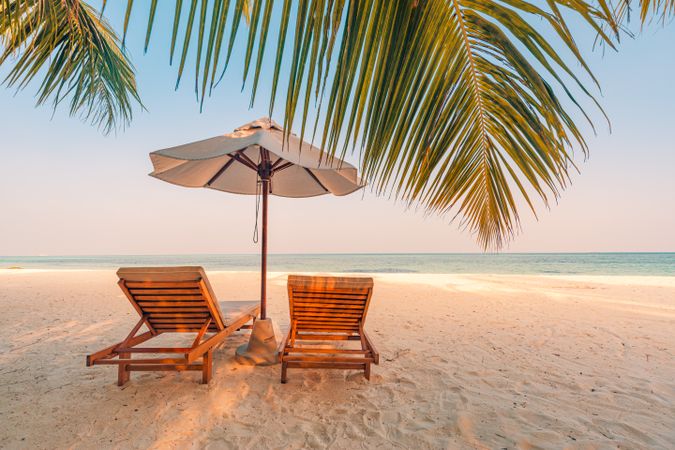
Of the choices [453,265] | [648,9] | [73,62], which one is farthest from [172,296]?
[453,265]

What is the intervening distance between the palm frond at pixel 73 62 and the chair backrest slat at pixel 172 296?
1562mm

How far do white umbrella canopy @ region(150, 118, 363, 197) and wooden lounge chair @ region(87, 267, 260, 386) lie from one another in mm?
990

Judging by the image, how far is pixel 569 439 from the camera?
2.08 metres

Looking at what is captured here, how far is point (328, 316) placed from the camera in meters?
3.30

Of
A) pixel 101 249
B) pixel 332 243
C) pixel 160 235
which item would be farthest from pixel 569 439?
pixel 101 249

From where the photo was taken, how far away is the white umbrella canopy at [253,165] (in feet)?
8.85

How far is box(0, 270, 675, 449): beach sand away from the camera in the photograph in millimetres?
2100

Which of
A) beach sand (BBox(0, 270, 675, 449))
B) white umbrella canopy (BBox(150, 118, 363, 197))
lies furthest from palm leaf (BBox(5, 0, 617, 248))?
beach sand (BBox(0, 270, 675, 449))

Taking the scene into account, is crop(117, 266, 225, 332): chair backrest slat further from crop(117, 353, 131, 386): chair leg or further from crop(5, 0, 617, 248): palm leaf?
crop(5, 0, 617, 248): palm leaf

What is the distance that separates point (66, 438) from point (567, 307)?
796cm

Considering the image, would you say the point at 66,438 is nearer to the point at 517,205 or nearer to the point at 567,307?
the point at 517,205

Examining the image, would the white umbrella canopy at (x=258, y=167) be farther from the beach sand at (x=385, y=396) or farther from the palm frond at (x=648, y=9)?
the palm frond at (x=648, y=9)

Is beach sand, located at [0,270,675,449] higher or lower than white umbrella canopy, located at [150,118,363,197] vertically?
lower

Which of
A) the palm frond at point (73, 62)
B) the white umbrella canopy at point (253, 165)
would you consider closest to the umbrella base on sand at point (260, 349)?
the white umbrella canopy at point (253, 165)
